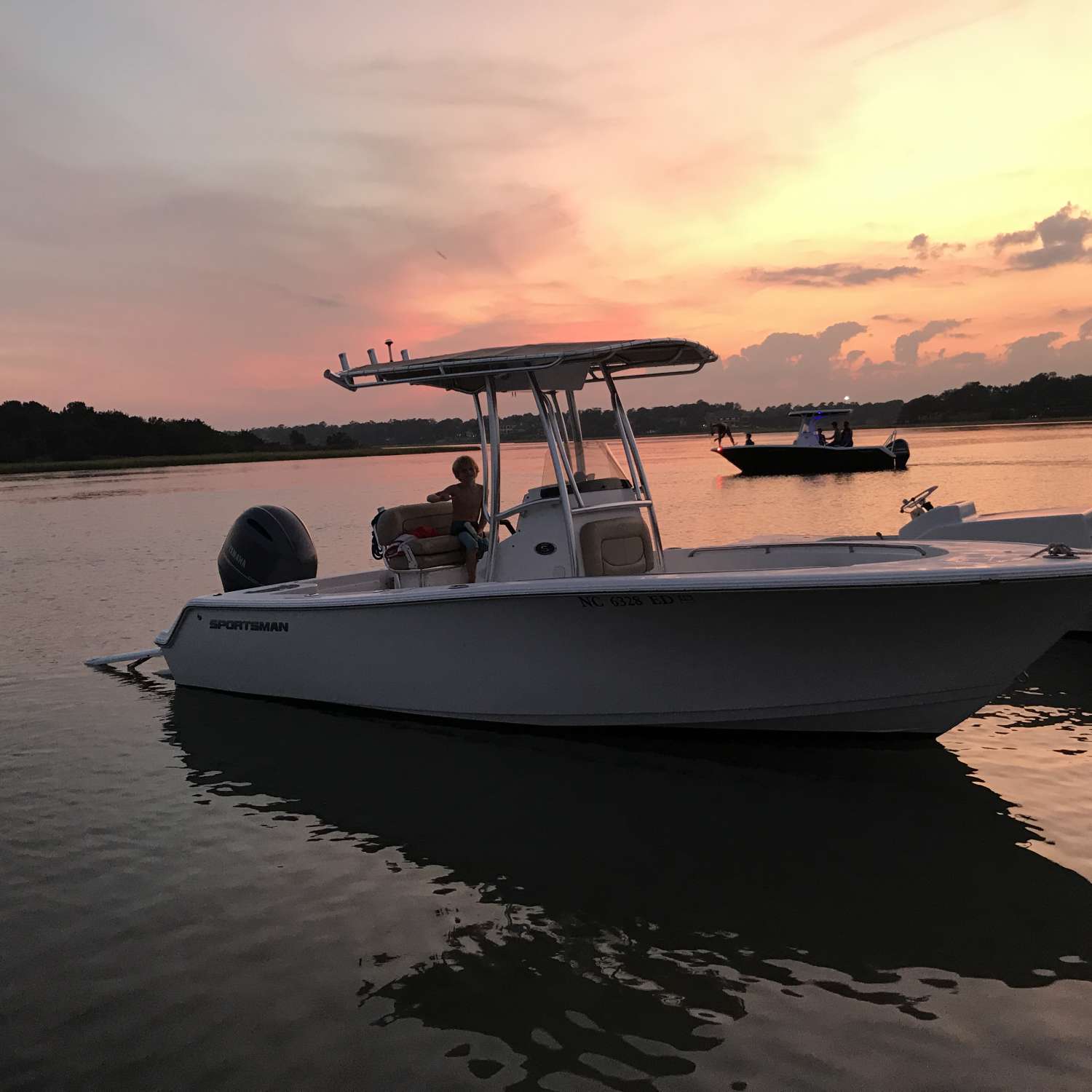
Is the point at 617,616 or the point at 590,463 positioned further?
the point at 590,463

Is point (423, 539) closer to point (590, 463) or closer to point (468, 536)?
point (468, 536)

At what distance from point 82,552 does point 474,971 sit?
21.2 m

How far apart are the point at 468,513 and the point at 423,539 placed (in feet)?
1.59

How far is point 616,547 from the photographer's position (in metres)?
7.60

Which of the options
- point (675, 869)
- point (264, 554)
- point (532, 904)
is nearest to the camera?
point (532, 904)

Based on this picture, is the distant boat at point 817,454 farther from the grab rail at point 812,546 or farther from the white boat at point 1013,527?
the grab rail at point 812,546

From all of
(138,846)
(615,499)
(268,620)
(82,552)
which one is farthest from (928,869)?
(82,552)

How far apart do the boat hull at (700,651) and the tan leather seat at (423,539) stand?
3.21 ft

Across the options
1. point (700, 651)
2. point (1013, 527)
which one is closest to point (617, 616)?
point (700, 651)

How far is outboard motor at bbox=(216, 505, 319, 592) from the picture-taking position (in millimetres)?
9898

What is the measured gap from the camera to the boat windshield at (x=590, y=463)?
782 cm

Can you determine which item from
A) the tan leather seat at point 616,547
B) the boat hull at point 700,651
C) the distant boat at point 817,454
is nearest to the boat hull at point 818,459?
the distant boat at point 817,454

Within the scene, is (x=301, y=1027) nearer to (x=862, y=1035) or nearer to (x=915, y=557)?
(x=862, y=1035)

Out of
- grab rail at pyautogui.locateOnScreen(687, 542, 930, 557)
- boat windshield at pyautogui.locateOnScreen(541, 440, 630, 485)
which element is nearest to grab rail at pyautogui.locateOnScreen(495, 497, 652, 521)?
boat windshield at pyautogui.locateOnScreen(541, 440, 630, 485)
